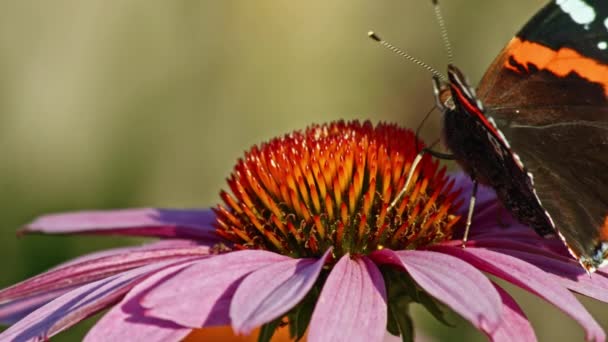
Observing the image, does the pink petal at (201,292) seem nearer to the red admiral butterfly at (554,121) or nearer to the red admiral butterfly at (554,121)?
the red admiral butterfly at (554,121)

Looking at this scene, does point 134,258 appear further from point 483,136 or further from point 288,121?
point 288,121

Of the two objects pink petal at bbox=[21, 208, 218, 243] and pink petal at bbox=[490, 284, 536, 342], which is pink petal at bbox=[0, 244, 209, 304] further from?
pink petal at bbox=[490, 284, 536, 342]

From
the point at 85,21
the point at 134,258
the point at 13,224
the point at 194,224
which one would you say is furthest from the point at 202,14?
the point at 134,258

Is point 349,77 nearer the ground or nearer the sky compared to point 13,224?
nearer the sky

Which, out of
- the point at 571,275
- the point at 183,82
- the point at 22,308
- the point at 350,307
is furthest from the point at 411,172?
the point at 183,82

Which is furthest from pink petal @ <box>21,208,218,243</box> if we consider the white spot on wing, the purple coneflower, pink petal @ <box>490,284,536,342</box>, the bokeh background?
the bokeh background
